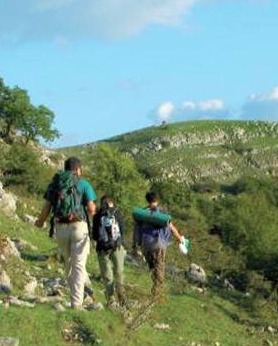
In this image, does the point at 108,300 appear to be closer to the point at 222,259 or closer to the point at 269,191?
the point at 222,259

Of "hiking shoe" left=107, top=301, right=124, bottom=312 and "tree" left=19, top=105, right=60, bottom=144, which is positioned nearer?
"hiking shoe" left=107, top=301, right=124, bottom=312

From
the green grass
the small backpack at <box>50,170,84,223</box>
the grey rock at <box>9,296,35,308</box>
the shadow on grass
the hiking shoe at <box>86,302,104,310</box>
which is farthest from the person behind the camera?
the shadow on grass

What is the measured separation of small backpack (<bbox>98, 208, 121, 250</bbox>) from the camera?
15961 millimetres

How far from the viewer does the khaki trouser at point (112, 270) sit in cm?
1616

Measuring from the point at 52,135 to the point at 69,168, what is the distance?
6338 cm

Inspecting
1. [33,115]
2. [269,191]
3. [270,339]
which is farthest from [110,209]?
[269,191]

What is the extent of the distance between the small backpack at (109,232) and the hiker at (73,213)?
1.67 metres

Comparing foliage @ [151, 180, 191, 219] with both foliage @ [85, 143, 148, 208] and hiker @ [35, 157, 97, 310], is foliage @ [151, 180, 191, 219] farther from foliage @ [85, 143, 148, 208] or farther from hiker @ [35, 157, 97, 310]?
hiker @ [35, 157, 97, 310]

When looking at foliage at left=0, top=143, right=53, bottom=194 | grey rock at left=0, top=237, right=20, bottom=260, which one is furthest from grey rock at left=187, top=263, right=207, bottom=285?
foliage at left=0, top=143, right=53, bottom=194

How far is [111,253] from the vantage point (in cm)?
1625

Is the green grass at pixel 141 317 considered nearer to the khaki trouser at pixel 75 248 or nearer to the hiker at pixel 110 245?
the khaki trouser at pixel 75 248

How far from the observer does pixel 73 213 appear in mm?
13938

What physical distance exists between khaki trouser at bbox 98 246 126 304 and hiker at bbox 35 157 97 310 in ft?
6.04

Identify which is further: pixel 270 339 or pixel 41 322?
pixel 270 339
